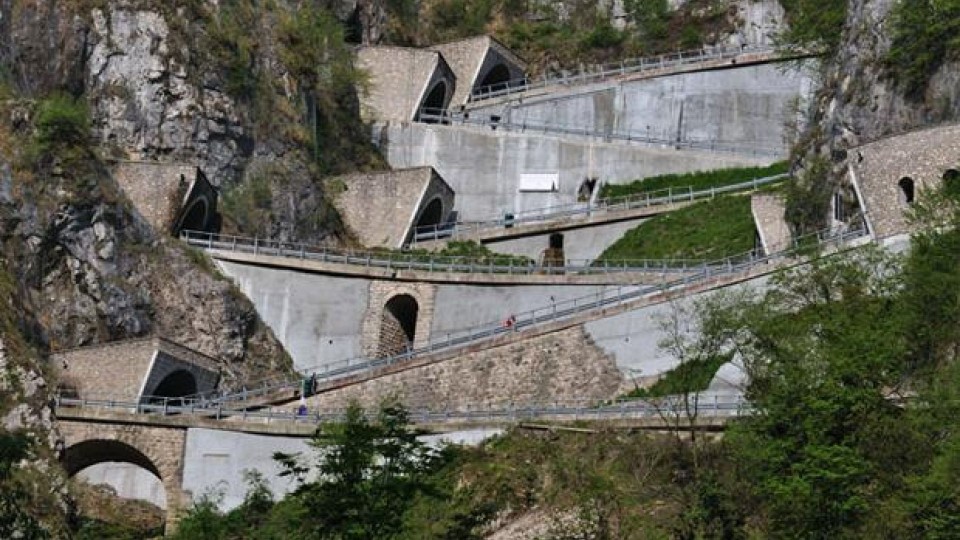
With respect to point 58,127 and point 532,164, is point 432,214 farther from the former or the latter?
point 58,127

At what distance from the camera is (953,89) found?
57906 mm

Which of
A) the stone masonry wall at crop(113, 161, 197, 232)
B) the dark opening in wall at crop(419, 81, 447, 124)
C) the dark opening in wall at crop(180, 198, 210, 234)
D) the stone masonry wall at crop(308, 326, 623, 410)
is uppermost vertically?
the dark opening in wall at crop(419, 81, 447, 124)

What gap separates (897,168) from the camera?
56.9m

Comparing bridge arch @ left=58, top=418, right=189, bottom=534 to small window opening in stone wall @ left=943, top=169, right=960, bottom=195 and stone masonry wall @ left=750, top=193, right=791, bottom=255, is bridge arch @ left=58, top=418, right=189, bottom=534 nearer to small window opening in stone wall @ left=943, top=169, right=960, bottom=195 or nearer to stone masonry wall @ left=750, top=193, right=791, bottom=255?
stone masonry wall @ left=750, top=193, right=791, bottom=255

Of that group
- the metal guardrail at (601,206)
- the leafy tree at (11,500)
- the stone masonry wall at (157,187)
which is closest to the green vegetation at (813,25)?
the metal guardrail at (601,206)

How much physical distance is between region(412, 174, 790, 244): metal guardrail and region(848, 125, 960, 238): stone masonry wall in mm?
12046

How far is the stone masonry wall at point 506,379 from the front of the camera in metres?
56.9

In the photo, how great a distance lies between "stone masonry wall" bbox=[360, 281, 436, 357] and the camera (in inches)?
2509

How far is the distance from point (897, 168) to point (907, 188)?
541 mm

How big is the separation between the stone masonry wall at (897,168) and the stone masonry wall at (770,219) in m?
4.53

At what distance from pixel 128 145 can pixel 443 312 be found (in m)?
11.2

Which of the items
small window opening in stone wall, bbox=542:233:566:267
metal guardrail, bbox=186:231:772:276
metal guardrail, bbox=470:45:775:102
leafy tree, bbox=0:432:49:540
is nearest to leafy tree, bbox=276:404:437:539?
leafy tree, bbox=0:432:49:540

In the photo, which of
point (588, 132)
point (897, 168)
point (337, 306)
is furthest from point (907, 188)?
point (588, 132)

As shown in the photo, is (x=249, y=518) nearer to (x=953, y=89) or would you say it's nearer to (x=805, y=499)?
(x=805, y=499)
